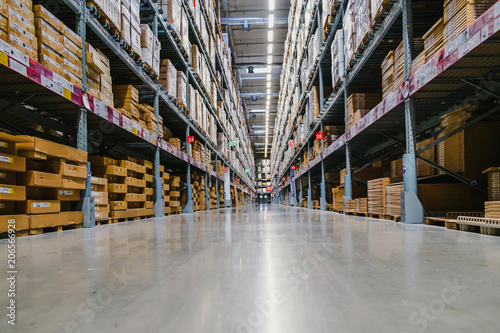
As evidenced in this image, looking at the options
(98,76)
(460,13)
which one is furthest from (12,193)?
(460,13)

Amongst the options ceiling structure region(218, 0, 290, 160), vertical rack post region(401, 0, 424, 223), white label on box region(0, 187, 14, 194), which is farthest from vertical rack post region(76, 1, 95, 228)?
ceiling structure region(218, 0, 290, 160)

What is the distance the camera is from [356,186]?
7.25m

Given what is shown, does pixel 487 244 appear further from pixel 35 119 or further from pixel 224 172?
pixel 224 172

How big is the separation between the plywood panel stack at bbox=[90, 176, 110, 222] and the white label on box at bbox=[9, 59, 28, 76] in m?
1.85

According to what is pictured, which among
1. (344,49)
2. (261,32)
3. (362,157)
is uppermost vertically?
(261,32)

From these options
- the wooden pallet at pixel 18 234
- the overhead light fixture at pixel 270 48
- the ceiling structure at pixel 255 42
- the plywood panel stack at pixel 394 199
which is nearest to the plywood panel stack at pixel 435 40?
the plywood panel stack at pixel 394 199

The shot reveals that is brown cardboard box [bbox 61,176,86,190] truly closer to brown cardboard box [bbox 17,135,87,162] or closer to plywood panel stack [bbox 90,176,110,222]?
Answer: brown cardboard box [bbox 17,135,87,162]

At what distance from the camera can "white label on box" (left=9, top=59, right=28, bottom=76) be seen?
9.29ft

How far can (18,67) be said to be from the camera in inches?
115

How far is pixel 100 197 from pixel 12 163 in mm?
1837

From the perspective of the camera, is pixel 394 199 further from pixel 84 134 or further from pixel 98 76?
pixel 98 76

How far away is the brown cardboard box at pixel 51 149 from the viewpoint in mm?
3134

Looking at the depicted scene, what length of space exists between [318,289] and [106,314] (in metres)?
0.68

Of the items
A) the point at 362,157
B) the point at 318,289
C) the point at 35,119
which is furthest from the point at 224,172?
Result: the point at 318,289
